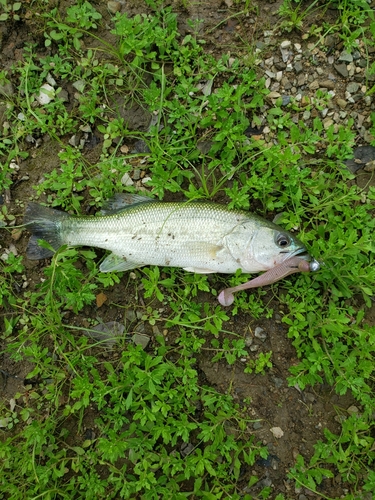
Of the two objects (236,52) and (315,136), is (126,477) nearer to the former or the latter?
Result: (315,136)

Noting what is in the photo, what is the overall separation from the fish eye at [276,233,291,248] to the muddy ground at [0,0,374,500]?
64cm

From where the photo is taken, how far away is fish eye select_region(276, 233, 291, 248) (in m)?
4.18

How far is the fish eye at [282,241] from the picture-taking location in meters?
4.18

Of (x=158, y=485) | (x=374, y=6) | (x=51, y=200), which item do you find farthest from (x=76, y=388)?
(x=374, y=6)

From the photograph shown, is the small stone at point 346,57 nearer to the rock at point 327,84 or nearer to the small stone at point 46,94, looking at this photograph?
the rock at point 327,84

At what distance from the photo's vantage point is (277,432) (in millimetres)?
4391

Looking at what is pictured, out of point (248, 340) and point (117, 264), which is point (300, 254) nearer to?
point (248, 340)

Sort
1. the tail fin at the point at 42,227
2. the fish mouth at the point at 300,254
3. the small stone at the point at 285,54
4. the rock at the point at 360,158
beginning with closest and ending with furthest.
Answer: the fish mouth at the point at 300,254 → the tail fin at the point at 42,227 → the rock at the point at 360,158 → the small stone at the point at 285,54

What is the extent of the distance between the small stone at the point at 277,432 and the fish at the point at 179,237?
1429mm

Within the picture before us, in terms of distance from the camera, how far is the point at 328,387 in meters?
4.44

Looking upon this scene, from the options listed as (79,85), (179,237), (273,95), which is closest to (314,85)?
(273,95)

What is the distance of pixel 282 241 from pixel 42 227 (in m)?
2.56

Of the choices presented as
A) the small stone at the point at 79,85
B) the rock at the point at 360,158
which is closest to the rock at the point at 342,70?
the rock at the point at 360,158

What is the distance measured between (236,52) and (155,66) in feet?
3.12
